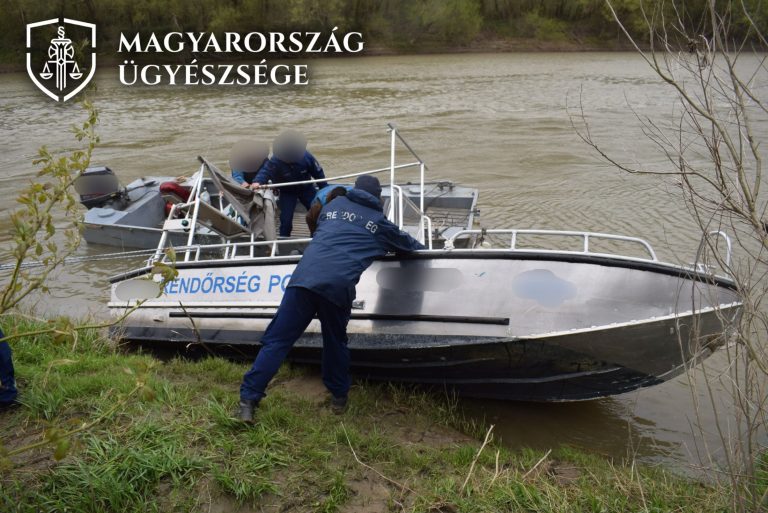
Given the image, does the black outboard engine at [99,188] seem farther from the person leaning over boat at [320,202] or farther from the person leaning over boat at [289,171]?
the person leaning over boat at [320,202]

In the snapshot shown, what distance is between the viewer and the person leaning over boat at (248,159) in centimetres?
834

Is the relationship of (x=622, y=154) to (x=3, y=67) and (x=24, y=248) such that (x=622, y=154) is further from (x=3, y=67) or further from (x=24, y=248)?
(x=3, y=67)

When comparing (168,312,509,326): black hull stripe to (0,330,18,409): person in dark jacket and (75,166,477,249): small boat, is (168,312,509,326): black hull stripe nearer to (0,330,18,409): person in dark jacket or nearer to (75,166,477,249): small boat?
(0,330,18,409): person in dark jacket

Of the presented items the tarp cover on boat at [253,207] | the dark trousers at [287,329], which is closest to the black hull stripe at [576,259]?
the dark trousers at [287,329]

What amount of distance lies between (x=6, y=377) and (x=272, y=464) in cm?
194

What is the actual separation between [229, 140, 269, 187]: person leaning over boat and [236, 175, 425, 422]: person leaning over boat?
3579 millimetres

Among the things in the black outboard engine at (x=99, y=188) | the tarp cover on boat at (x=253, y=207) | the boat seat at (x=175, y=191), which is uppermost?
the tarp cover on boat at (x=253, y=207)

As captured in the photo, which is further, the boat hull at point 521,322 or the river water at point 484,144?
the river water at point 484,144

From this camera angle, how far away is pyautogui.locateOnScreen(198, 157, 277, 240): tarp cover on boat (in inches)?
262

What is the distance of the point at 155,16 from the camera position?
3709 centimetres

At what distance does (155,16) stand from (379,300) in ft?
121

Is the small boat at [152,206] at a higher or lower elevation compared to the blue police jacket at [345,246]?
lower

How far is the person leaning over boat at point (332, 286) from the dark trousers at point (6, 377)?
154cm


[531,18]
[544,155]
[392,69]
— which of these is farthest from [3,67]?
[531,18]
